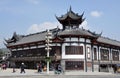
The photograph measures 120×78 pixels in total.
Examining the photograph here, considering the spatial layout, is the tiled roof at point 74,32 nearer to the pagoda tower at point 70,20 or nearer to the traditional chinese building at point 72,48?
the traditional chinese building at point 72,48

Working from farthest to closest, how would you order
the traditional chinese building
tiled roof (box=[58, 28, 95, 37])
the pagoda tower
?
the pagoda tower
tiled roof (box=[58, 28, 95, 37])
the traditional chinese building

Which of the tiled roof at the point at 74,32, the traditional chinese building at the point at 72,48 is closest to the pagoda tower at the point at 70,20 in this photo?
the traditional chinese building at the point at 72,48

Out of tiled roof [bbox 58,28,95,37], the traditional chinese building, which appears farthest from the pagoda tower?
tiled roof [bbox 58,28,95,37]

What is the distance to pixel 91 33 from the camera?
49906 mm

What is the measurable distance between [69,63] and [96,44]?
7.78m

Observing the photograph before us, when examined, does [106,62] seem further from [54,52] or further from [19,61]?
[19,61]

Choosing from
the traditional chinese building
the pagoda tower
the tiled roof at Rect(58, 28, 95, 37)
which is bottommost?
the traditional chinese building

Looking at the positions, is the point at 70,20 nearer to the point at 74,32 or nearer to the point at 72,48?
the point at 74,32

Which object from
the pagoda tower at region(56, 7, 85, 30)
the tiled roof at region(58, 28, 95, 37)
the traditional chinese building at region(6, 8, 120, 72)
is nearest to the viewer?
the traditional chinese building at region(6, 8, 120, 72)

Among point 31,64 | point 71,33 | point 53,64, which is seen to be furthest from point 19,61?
point 71,33

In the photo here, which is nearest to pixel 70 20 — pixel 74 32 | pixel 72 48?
pixel 74 32

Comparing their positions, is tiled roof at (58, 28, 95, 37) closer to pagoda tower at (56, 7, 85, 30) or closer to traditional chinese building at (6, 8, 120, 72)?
traditional chinese building at (6, 8, 120, 72)

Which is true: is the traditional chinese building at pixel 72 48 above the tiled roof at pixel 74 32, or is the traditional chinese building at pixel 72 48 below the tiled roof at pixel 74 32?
below

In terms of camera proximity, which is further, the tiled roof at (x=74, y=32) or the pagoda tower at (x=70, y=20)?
the pagoda tower at (x=70, y=20)
